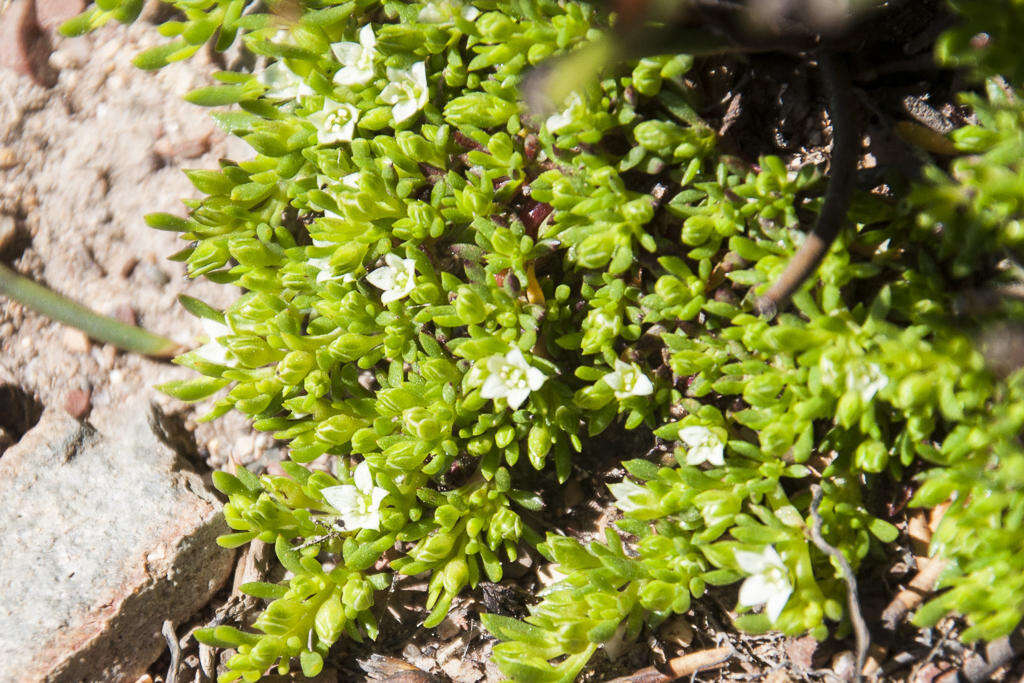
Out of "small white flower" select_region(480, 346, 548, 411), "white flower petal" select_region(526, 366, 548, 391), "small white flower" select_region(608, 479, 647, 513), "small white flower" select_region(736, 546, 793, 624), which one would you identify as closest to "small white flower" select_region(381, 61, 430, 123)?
"small white flower" select_region(480, 346, 548, 411)

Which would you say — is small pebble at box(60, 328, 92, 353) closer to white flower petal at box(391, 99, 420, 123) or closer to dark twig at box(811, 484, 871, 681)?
white flower petal at box(391, 99, 420, 123)

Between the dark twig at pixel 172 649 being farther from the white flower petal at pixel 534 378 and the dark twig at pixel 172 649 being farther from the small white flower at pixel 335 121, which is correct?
the small white flower at pixel 335 121

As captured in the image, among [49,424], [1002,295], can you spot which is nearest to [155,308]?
[49,424]

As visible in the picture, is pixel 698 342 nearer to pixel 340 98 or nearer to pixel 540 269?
pixel 540 269

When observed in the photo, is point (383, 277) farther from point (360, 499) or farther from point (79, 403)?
point (79, 403)

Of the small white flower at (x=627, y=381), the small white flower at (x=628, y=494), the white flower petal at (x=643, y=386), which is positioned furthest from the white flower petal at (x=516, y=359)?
the small white flower at (x=628, y=494)

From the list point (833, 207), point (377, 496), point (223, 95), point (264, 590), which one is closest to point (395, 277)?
point (377, 496)
